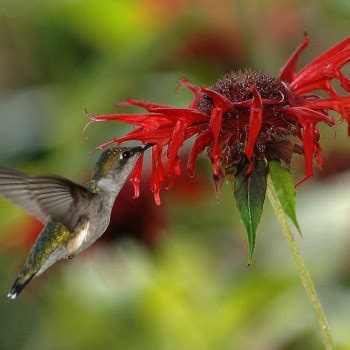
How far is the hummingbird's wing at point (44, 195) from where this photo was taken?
146cm

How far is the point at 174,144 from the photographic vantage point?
1.35 metres

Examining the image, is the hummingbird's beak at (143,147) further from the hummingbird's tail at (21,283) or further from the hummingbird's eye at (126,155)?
the hummingbird's tail at (21,283)

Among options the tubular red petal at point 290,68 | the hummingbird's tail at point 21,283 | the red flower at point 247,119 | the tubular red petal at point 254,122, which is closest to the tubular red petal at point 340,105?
the red flower at point 247,119

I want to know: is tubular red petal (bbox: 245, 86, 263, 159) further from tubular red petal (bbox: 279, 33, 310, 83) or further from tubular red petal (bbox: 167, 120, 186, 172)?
tubular red petal (bbox: 279, 33, 310, 83)

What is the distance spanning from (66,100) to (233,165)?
1.68m

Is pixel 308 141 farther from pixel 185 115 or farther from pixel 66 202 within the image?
pixel 66 202

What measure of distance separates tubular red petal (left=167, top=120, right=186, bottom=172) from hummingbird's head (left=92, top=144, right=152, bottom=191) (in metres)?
0.17

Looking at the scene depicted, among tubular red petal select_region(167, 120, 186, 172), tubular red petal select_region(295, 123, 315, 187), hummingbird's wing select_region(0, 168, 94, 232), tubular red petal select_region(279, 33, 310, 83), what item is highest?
tubular red petal select_region(279, 33, 310, 83)

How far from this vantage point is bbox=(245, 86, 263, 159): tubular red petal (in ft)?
4.16

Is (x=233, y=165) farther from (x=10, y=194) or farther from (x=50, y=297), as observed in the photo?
(x=50, y=297)

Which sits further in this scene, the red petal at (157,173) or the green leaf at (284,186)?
the red petal at (157,173)

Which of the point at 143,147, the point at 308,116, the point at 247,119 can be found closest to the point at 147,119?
the point at 143,147

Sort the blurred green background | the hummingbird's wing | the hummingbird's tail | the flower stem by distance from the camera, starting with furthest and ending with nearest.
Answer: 1. the blurred green background
2. the hummingbird's tail
3. the hummingbird's wing
4. the flower stem

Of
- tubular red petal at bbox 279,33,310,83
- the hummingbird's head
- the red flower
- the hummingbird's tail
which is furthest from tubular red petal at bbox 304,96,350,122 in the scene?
the hummingbird's tail
